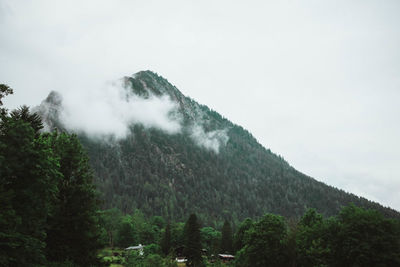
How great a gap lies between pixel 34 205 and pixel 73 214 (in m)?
9.07

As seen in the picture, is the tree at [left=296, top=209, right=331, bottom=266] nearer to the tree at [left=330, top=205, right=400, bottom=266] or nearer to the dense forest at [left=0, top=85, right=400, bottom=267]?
the dense forest at [left=0, top=85, right=400, bottom=267]

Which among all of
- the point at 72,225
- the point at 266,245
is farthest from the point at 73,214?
the point at 266,245

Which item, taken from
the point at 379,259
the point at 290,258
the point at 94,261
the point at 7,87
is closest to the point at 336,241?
the point at 379,259

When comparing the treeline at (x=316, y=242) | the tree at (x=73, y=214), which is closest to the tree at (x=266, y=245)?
the treeline at (x=316, y=242)

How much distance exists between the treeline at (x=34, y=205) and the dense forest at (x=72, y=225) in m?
0.06

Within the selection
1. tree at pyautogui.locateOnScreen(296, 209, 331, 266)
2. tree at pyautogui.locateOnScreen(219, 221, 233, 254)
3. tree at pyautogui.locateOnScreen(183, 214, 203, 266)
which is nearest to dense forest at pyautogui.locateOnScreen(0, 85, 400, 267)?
tree at pyautogui.locateOnScreen(296, 209, 331, 266)

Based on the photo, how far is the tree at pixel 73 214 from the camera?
2748 centimetres

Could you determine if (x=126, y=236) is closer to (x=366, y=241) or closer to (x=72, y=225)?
(x=72, y=225)

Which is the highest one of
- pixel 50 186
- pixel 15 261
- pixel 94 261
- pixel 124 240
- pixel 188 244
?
pixel 50 186

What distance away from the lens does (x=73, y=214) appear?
93.6 feet

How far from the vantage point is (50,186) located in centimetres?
2058

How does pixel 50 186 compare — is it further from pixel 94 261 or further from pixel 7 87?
pixel 94 261

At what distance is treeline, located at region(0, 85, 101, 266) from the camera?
1775 cm

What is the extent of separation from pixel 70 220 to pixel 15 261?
10120 mm
